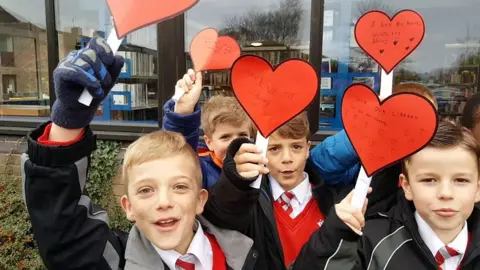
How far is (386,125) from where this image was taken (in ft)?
3.81

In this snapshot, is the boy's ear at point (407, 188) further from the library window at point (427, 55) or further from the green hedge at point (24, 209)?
the green hedge at point (24, 209)

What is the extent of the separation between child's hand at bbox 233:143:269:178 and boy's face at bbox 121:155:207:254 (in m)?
0.18

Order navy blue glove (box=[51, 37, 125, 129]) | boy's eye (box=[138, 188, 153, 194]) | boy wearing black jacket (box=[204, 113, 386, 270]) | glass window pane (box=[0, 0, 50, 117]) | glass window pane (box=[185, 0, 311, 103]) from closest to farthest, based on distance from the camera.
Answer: navy blue glove (box=[51, 37, 125, 129]), boy's eye (box=[138, 188, 153, 194]), boy wearing black jacket (box=[204, 113, 386, 270]), glass window pane (box=[185, 0, 311, 103]), glass window pane (box=[0, 0, 50, 117])

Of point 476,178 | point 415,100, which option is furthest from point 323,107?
point 415,100

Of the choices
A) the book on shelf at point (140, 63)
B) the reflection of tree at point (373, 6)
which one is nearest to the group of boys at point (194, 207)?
the book on shelf at point (140, 63)

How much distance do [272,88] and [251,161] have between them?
0.22 metres

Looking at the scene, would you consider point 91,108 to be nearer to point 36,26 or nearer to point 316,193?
point 316,193

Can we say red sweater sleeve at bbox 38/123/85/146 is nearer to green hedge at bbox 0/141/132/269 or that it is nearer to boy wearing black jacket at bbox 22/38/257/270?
boy wearing black jacket at bbox 22/38/257/270

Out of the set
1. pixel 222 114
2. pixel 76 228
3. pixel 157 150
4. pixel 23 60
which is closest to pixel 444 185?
pixel 157 150

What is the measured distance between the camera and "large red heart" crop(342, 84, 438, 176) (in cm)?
111

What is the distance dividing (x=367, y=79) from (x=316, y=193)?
2673 millimetres

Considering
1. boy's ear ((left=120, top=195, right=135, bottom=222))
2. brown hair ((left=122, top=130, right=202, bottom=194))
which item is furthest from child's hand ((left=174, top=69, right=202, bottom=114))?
boy's ear ((left=120, top=195, right=135, bottom=222))

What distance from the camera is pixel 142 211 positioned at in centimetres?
124

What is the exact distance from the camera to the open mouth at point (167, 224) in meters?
1.24
